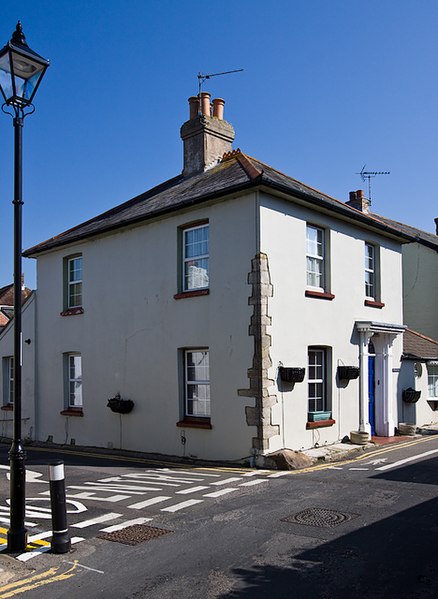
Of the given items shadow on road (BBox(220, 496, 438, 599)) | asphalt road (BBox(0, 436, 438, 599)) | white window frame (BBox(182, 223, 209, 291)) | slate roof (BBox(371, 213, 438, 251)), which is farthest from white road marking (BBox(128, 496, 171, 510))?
slate roof (BBox(371, 213, 438, 251))

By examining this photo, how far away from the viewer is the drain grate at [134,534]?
7.25m

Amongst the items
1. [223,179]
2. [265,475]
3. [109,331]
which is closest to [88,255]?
[109,331]

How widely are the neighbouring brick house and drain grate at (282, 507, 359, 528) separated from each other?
4479 millimetres

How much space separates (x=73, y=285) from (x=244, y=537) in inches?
516

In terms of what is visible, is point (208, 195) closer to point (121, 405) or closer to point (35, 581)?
point (121, 405)

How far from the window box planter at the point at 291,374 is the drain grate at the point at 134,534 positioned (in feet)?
20.2

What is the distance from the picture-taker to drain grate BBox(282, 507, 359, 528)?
776 cm

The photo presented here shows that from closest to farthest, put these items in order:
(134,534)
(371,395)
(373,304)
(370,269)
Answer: (134,534)
(373,304)
(371,395)
(370,269)

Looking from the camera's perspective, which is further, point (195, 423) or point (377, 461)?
point (195, 423)

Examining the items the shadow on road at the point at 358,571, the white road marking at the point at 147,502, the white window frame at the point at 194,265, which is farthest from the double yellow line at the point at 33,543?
the white window frame at the point at 194,265

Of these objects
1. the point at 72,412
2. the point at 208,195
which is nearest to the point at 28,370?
the point at 72,412

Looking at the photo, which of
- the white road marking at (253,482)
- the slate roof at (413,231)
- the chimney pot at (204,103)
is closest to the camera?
the white road marking at (253,482)

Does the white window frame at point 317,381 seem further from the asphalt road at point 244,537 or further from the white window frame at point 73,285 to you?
the white window frame at point 73,285

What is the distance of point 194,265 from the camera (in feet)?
49.3
